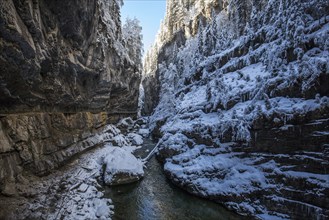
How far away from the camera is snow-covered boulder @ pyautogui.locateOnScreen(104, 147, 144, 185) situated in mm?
18906

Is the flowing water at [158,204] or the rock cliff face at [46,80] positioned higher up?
the rock cliff face at [46,80]

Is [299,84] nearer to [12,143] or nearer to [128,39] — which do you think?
[12,143]

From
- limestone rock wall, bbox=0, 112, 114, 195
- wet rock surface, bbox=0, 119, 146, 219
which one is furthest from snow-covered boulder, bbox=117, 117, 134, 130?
wet rock surface, bbox=0, 119, 146, 219

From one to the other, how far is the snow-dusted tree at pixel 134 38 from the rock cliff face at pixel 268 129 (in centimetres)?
2811

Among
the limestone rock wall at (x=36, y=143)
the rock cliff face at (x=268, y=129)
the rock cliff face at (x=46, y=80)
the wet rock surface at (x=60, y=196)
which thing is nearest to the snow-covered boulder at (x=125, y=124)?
the rock cliff face at (x=46, y=80)

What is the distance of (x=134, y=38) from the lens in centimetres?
5419

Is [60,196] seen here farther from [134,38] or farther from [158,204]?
[134,38]

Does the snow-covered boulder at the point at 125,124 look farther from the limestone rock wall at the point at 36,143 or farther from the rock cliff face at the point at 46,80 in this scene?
the limestone rock wall at the point at 36,143

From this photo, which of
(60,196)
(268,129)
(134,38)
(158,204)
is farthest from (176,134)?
(134,38)

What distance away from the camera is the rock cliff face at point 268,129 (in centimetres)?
1351

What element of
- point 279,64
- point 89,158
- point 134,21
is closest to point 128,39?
point 134,21

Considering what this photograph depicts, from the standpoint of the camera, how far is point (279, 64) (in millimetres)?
19625

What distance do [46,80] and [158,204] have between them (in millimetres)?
13903

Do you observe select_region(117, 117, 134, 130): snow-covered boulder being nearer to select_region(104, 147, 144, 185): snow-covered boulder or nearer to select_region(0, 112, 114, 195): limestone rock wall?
select_region(0, 112, 114, 195): limestone rock wall
